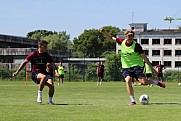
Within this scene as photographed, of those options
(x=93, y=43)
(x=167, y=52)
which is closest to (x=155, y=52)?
(x=167, y=52)

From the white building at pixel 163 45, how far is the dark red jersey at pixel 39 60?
381 ft

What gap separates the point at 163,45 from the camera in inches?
5271

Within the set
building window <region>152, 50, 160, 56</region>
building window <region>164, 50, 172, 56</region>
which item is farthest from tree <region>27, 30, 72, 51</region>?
building window <region>164, 50, 172, 56</region>

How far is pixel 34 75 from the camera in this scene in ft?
55.7

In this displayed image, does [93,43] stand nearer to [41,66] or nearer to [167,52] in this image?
[167,52]

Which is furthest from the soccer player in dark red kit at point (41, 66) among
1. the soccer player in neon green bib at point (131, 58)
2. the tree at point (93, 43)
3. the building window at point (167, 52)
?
the tree at point (93, 43)

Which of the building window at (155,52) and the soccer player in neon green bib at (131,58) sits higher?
the building window at (155,52)

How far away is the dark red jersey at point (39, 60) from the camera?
16.9 metres

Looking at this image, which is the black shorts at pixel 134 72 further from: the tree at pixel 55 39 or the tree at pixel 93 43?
the tree at pixel 93 43

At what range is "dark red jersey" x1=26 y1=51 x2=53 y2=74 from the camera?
1688 centimetres

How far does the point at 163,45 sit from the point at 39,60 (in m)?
119

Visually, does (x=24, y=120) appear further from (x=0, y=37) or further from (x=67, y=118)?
(x=0, y=37)

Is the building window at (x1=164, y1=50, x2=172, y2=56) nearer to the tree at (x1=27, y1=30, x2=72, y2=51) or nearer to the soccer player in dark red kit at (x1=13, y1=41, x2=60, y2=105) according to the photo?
the tree at (x1=27, y1=30, x2=72, y2=51)

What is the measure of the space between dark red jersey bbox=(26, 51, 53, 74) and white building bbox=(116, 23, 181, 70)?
381ft
